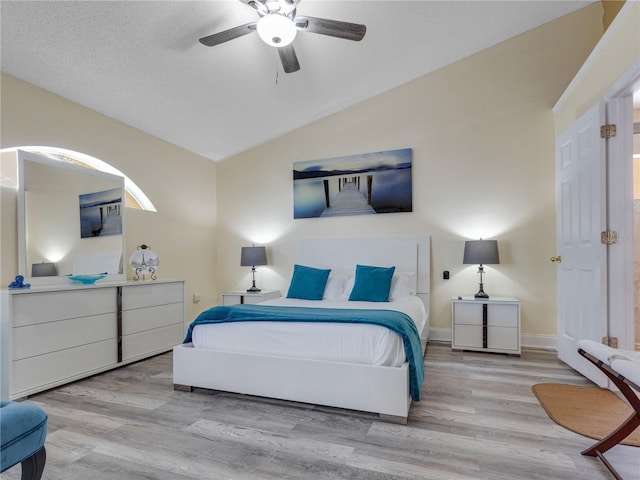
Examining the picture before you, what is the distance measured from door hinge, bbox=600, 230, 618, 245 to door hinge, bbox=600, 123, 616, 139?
76 centimetres

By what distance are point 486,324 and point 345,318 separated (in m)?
2.08

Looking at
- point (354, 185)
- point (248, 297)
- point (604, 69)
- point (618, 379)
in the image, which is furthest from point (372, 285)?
point (604, 69)

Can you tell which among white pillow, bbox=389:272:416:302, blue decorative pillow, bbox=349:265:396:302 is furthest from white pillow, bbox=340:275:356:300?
white pillow, bbox=389:272:416:302

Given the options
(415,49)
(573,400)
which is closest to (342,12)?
(415,49)

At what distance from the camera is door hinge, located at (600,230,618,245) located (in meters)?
2.65

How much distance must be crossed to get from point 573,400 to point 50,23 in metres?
4.63

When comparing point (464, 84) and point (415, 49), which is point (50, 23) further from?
point (464, 84)

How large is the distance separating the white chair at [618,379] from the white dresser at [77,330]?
3641 millimetres

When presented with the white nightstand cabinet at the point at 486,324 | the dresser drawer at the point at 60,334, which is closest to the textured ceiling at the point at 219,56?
the dresser drawer at the point at 60,334

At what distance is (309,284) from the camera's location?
390 centimetres

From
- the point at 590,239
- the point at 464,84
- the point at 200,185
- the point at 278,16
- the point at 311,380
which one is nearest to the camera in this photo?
the point at 278,16

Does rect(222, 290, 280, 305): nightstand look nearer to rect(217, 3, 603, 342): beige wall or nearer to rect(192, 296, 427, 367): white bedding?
rect(217, 3, 603, 342): beige wall

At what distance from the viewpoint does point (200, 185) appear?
5047 mm

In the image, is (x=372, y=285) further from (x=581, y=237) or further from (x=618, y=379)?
(x=618, y=379)
